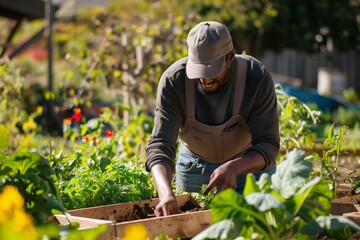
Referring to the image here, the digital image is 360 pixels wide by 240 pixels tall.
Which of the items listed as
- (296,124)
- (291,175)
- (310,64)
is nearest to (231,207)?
(291,175)

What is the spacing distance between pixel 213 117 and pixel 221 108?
94 mm

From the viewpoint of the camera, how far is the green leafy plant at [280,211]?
10.5 ft

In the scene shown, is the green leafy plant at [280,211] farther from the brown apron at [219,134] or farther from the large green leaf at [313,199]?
the brown apron at [219,134]

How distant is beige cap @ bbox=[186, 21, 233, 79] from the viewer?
13.8ft

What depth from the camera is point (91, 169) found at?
17.8ft

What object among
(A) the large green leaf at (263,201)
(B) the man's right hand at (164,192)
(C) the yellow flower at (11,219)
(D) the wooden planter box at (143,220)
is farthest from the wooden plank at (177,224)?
(C) the yellow flower at (11,219)

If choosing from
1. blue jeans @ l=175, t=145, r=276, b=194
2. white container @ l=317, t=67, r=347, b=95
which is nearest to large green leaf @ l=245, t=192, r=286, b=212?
blue jeans @ l=175, t=145, r=276, b=194

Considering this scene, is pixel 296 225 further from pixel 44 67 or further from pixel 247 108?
pixel 44 67

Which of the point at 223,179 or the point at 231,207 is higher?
the point at 231,207

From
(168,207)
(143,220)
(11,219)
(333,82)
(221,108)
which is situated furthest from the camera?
(333,82)

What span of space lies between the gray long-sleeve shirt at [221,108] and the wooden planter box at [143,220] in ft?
0.80

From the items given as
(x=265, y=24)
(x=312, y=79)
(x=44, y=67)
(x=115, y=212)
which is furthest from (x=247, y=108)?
(x=312, y=79)

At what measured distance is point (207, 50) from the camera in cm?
421

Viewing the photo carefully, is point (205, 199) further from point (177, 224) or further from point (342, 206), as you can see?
point (342, 206)
